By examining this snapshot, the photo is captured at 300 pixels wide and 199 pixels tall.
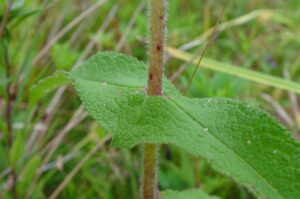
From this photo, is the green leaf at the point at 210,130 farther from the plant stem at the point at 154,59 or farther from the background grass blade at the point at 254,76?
the background grass blade at the point at 254,76

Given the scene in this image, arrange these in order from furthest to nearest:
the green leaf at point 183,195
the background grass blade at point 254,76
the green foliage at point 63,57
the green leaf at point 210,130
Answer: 1. the green foliage at point 63,57
2. the background grass blade at point 254,76
3. the green leaf at point 183,195
4. the green leaf at point 210,130

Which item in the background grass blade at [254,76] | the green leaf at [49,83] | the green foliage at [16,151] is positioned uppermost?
the green leaf at [49,83]

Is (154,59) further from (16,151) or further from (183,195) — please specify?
(16,151)

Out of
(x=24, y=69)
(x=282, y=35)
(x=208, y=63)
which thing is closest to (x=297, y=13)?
(x=282, y=35)

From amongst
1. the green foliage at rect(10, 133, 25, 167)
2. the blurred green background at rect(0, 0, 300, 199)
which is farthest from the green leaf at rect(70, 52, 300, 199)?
the green foliage at rect(10, 133, 25, 167)

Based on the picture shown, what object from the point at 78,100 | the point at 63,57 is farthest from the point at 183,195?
the point at 78,100

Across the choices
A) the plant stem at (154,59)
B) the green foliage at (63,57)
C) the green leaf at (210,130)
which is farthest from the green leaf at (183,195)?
the green foliage at (63,57)

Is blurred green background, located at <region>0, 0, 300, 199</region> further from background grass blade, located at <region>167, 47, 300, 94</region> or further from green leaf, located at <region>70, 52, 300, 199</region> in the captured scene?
green leaf, located at <region>70, 52, 300, 199</region>

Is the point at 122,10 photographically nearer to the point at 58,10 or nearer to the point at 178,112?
the point at 58,10
